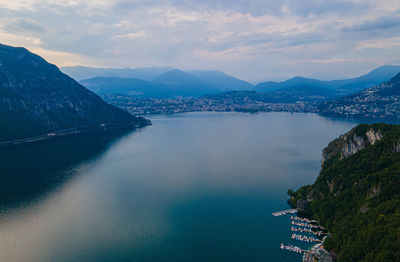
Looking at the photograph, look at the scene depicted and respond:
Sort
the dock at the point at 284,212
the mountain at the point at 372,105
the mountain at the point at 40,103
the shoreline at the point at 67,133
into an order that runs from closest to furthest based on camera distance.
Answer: the dock at the point at 284,212, the shoreline at the point at 67,133, the mountain at the point at 40,103, the mountain at the point at 372,105

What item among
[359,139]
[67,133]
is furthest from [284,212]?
[67,133]

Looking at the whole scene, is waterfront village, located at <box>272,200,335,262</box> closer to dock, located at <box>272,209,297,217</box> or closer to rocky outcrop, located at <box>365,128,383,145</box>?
dock, located at <box>272,209,297,217</box>

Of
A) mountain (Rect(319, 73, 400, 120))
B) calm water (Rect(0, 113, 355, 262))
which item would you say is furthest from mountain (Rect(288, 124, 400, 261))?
mountain (Rect(319, 73, 400, 120))

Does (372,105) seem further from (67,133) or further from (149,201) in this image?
(149,201)

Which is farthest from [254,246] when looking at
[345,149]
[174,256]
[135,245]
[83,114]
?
[83,114]

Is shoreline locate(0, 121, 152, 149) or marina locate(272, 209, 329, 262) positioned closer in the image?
marina locate(272, 209, 329, 262)

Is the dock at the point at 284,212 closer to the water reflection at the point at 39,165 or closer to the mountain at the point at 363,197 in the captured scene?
the mountain at the point at 363,197

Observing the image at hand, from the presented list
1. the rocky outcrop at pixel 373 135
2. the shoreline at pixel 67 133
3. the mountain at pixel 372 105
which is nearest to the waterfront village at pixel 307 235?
the rocky outcrop at pixel 373 135
